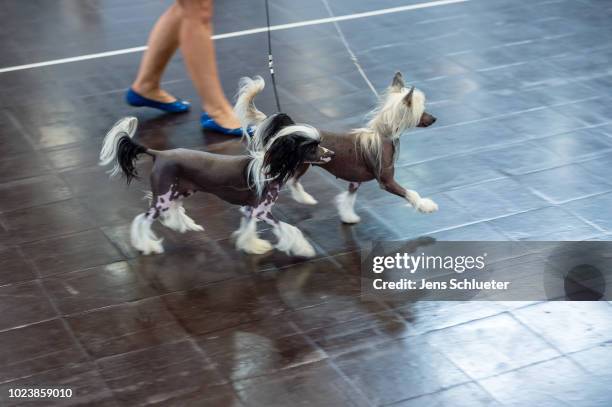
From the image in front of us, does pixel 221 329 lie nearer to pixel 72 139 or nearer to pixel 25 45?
pixel 72 139

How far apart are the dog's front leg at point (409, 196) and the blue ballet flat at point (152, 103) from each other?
1828 millimetres

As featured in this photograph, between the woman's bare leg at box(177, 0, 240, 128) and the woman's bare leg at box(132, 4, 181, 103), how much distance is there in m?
0.12

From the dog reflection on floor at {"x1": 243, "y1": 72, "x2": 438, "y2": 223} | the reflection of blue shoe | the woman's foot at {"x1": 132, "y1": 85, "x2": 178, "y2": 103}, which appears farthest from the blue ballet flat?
the dog reflection on floor at {"x1": 243, "y1": 72, "x2": 438, "y2": 223}

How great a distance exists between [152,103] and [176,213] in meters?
1.61

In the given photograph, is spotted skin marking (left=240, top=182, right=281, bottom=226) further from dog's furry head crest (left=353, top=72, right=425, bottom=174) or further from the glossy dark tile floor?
dog's furry head crest (left=353, top=72, right=425, bottom=174)

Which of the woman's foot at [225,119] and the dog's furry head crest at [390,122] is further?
the woman's foot at [225,119]

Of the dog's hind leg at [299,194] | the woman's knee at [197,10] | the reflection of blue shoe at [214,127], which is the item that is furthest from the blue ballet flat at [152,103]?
the dog's hind leg at [299,194]

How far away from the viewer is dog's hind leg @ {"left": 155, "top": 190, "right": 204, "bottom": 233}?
4.06 meters

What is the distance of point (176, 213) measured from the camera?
165 inches

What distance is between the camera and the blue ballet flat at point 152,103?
563 centimetres

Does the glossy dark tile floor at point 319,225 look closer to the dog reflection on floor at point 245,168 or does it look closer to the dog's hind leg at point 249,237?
the dog's hind leg at point 249,237

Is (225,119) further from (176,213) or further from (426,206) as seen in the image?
(426,206)

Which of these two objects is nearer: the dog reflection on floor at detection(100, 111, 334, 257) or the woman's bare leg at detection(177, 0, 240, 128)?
the dog reflection on floor at detection(100, 111, 334, 257)

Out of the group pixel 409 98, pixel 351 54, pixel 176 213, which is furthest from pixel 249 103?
pixel 351 54
